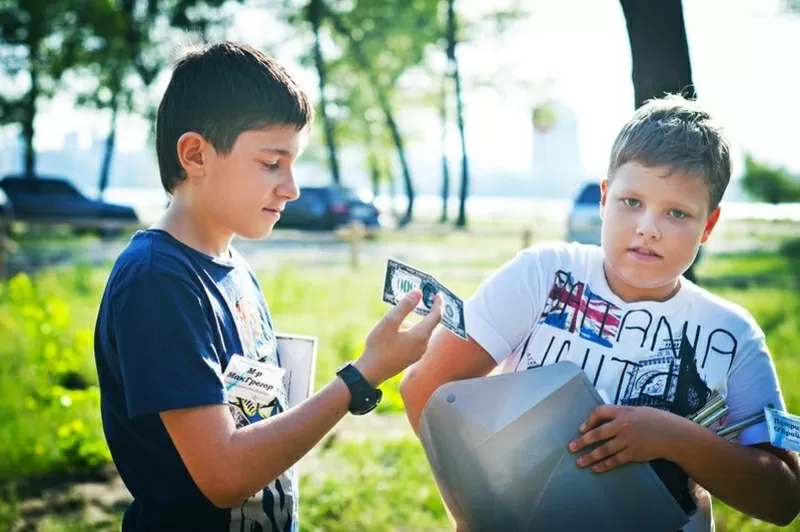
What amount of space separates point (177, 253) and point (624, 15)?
186 centimetres

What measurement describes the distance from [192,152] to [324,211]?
20310 millimetres

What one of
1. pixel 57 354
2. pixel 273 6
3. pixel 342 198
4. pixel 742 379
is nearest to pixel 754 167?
pixel 342 198

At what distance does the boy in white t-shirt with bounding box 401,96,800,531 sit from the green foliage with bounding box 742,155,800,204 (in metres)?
22.8

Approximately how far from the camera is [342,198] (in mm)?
22141

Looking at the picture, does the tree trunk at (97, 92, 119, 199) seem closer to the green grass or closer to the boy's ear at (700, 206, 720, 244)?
the green grass

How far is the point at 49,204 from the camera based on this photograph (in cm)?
2069

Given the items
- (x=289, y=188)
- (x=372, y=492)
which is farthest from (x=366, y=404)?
(x=372, y=492)

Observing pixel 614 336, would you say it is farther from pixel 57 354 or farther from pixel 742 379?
pixel 57 354

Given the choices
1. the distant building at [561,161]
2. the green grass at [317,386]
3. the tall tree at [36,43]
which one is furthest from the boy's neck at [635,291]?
the distant building at [561,161]

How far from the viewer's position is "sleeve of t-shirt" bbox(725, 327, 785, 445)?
1.68 metres

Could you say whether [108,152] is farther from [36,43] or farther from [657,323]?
[657,323]

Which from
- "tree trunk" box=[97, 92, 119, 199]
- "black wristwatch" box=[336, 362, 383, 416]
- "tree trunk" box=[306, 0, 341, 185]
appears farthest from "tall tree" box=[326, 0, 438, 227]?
"black wristwatch" box=[336, 362, 383, 416]

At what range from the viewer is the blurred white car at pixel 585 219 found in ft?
46.5

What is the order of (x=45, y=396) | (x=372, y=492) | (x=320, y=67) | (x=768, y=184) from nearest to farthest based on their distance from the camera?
(x=372, y=492)
(x=45, y=396)
(x=768, y=184)
(x=320, y=67)
